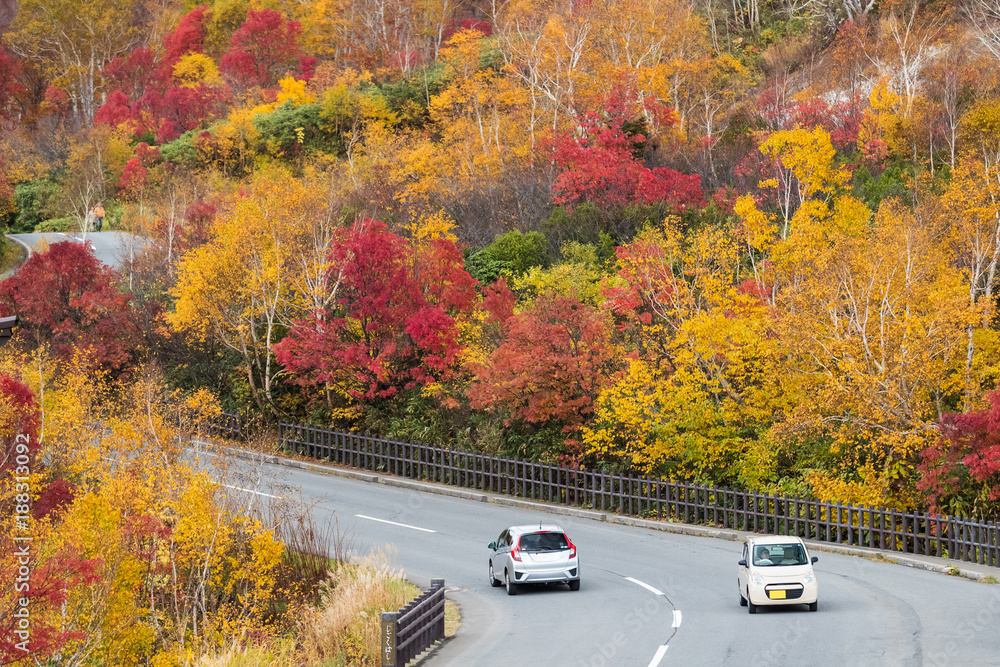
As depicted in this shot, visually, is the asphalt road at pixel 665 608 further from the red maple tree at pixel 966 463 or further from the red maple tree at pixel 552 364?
the red maple tree at pixel 552 364

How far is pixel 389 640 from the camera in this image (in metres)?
16.0

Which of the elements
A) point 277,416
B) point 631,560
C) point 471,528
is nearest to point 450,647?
point 631,560

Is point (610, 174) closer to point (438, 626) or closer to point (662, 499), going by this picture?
point (662, 499)

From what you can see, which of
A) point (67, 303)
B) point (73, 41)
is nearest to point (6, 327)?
point (67, 303)

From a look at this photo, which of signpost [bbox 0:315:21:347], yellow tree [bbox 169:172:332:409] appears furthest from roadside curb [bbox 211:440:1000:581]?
signpost [bbox 0:315:21:347]

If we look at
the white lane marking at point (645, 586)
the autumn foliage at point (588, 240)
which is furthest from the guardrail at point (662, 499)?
the white lane marking at point (645, 586)

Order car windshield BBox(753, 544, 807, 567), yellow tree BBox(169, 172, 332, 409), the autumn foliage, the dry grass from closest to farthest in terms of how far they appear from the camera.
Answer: the dry grass → car windshield BBox(753, 544, 807, 567) → the autumn foliage → yellow tree BBox(169, 172, 332, 409)

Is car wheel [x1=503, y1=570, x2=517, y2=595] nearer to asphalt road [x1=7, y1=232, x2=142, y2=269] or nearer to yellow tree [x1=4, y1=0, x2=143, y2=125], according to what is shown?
asphalt road [x1=7, y1=232, x2=142, y2=269]

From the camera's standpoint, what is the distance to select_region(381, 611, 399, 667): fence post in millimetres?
15984

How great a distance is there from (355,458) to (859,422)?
18040 millimetres

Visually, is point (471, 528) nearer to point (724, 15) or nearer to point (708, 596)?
point (708, 596)

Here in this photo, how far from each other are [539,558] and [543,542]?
0.38m

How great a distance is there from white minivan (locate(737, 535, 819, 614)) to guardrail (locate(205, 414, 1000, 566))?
7300mm

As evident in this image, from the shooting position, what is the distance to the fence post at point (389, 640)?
52.4 feet
